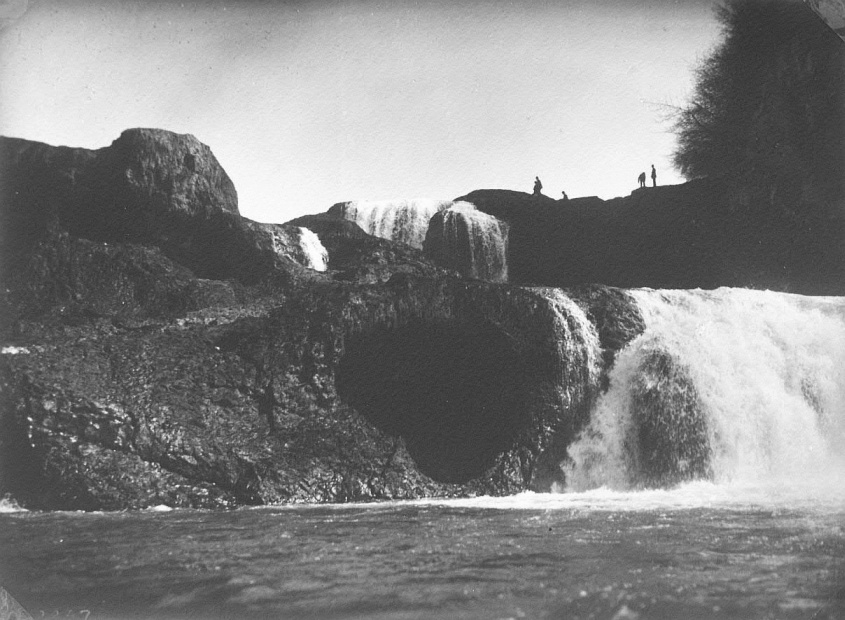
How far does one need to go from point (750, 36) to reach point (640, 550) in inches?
135

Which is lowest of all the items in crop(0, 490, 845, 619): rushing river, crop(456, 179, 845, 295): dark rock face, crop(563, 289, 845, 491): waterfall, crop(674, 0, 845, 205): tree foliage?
crop(0, 490, 845, 619): rushing river

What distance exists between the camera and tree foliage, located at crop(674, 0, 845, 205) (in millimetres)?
4844

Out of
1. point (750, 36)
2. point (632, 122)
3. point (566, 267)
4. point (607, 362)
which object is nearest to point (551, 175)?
point (632, 122)

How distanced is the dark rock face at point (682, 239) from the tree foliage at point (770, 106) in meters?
0.27

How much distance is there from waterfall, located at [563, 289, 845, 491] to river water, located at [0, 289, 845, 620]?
0.02 m

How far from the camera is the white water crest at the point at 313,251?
8609 millimetres

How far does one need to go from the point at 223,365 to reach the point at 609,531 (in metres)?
3.47

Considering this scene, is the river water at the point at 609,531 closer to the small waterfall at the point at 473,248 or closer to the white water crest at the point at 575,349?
the white water crest at the point at 575,349

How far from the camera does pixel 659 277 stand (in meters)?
8.02

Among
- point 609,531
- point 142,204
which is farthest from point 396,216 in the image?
point 609,531

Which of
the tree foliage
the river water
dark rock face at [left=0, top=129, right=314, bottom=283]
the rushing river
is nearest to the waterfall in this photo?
the river water

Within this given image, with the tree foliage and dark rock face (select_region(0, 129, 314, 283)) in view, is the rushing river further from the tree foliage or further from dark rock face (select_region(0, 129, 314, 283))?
the tree foliage

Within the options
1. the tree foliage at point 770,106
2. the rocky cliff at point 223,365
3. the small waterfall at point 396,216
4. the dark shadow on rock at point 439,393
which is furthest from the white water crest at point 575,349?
the tree foliage at point 770,106

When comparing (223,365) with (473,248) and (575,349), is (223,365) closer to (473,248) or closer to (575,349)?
(575,349)
